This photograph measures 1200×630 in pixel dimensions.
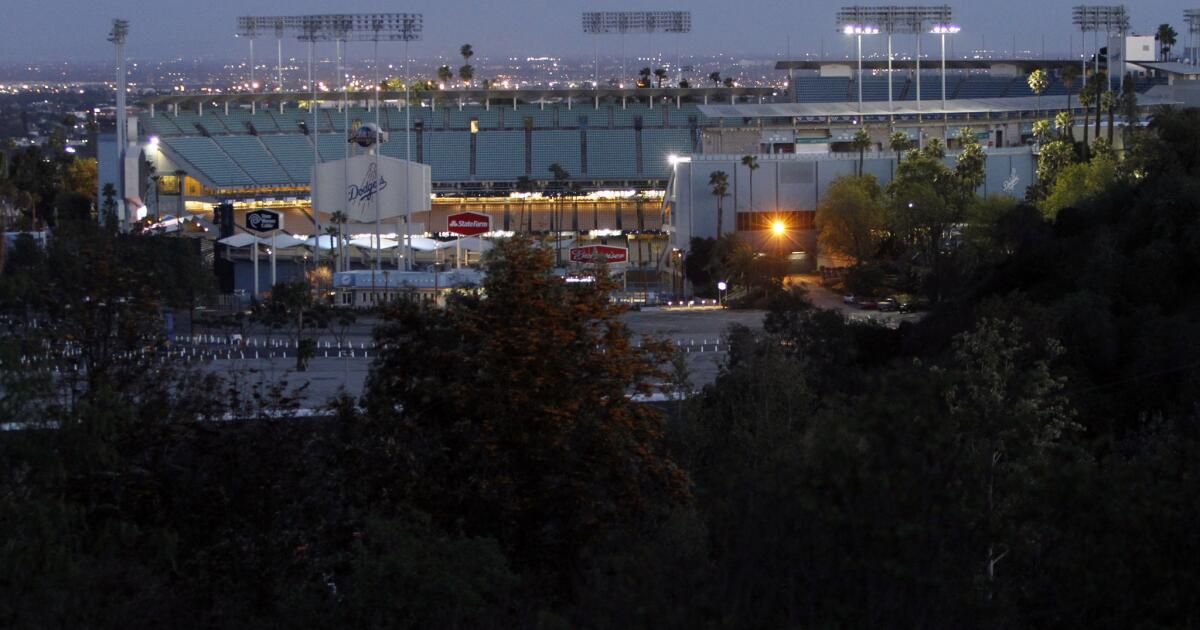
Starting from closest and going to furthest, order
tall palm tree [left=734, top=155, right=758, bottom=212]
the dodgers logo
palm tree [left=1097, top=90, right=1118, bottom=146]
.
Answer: palm tree [left=1097, top=90, right=1118, bottom=146] < the dodgers logo < tall palm tree [left=734, top=155, right=758, bottom=212]

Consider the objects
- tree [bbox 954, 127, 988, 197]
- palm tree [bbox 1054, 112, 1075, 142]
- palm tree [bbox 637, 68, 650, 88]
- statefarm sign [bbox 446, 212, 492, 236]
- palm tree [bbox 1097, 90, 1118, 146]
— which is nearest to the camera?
statefarm sign [bbox 446, 212, 492, 236]

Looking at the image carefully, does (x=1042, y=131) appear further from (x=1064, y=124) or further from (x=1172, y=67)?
(x=1172, y=67)

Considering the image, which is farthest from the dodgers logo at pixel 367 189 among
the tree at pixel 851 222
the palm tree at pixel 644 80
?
the palm tree at pixel 644 80

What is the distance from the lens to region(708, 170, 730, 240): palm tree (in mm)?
57125

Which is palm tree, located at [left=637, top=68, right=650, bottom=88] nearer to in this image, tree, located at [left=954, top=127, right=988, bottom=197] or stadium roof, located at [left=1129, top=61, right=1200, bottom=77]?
stadium roof, located at [left=1129, top=61, right=1200, bottom=77]

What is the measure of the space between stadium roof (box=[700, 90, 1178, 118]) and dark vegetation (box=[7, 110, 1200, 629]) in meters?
52.3

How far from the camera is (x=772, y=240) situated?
5903 centimetres

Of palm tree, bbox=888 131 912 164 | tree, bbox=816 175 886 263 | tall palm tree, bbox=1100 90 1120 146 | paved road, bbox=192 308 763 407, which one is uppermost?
tall palm tree, bbox=1100 90 1120 146

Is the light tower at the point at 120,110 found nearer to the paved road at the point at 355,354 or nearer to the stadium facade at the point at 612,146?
the stadium facade at the point at 612,146

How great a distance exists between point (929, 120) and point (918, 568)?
68.0m

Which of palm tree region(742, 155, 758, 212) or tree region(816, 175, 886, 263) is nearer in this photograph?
tree region(816, 175, 886, 263)

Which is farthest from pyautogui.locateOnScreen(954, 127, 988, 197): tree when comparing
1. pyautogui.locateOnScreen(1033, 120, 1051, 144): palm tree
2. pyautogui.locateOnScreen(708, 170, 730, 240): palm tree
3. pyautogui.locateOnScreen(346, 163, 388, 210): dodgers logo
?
pyautogui.locateOnScreen(346, 163, 388, 210): dodgers logo

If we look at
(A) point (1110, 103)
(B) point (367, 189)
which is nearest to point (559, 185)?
(B) point (367, 189)

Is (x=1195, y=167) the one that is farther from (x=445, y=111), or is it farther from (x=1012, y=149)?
(x=445, y=111)
